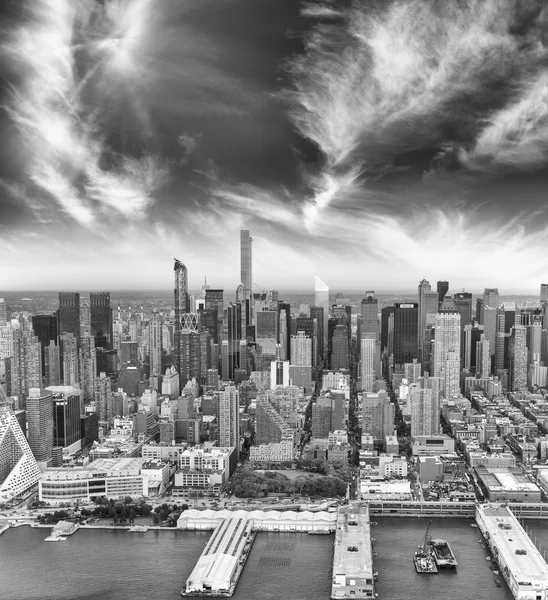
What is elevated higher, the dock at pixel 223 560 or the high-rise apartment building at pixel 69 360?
the high-rise apartment building at pixel 69 360

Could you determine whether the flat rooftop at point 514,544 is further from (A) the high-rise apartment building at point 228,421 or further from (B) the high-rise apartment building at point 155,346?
(B) the high-rise apartment building at point 155,346

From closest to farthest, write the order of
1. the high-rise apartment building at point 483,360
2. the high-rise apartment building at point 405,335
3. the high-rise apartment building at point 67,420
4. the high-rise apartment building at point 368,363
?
the high-rise apartment building at point 67,420, the high-rise apartment building at point 368,363, the high-rise apartment building at point 483,360, the high-rise apartment building at point 405,335

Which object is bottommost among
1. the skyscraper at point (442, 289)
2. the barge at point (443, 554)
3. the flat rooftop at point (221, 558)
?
the barge at point (443, 554)

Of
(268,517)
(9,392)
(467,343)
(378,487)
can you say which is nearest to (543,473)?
(378,487)

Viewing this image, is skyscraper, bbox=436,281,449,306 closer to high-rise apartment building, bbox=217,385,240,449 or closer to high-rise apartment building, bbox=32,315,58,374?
high-rise apartment building, bbox=217,385,240,449

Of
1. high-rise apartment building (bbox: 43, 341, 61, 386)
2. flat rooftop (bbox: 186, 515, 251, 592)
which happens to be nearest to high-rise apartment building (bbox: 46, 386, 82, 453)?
high-rise apartment building (bbox: 43, 341, 61, 386)

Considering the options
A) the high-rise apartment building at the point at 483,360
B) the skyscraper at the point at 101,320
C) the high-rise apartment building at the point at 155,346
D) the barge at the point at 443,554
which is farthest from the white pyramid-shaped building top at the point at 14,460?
the high-rise apartment building at the point at 483,360

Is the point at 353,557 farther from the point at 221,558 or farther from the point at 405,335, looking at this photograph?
the point at 405,335

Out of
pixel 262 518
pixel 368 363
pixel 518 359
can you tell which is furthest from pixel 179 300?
pixel 518 359
